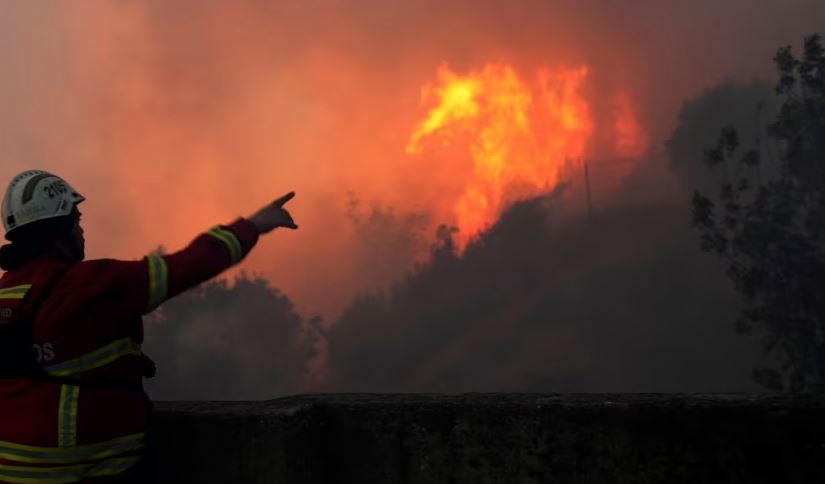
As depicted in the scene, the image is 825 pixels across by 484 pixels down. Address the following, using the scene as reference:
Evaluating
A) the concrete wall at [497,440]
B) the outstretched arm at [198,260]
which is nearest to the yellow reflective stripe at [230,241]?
the outstretched arm at [198,260]

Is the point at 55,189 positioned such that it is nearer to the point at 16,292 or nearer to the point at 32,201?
the point at 32,201

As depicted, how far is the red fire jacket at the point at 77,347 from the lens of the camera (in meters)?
2.23

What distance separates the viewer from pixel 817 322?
46.7 meters

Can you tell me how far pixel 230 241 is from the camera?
242cm

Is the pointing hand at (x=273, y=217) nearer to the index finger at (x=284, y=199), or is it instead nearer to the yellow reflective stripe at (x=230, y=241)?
the index finger at (x=284, y=199)

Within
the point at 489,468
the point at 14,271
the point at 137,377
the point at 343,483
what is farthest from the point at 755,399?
the point at 14,271

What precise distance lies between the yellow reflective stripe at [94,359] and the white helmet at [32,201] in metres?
0.53

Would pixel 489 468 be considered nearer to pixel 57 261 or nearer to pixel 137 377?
pixel 137 377

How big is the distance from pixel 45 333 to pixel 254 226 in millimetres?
774

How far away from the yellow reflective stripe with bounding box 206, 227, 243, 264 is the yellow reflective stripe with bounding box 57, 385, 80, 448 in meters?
0.67

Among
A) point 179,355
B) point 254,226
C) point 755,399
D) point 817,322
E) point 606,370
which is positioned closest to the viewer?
point 254,226

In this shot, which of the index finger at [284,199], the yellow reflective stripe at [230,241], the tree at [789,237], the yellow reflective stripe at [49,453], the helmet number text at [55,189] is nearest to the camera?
the yellow reflective stripe at [49,453]

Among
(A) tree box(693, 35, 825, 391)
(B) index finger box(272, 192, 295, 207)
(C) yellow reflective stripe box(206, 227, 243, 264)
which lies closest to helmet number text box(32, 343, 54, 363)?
(C) yellow reflective stripe box(206, 227, 243, 264)

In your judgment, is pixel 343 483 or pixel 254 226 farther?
pixel 343 483
